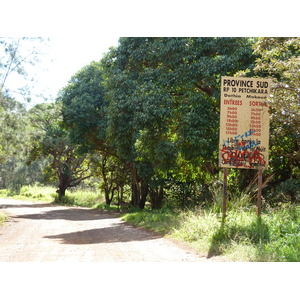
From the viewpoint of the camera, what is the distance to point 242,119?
8562 millimetres

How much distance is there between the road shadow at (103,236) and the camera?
954 cm

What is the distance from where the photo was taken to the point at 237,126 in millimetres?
8555

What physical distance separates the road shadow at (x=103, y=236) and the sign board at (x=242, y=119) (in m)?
→ 3.28

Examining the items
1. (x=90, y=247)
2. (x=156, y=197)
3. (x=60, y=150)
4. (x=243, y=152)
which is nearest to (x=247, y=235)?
(x=243, y=152)

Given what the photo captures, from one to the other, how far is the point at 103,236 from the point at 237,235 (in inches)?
173

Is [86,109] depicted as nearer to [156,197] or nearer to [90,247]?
[156,197]

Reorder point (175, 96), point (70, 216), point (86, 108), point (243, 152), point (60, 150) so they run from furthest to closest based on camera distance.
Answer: point (60, 150) < point (86, 108) < point (70, 216) < point (175, 96) < point (243, 152)

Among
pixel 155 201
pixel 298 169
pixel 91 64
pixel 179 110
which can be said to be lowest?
pixel 155 201

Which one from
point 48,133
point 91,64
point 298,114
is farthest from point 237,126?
point 48,133

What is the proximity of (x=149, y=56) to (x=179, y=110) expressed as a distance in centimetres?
282

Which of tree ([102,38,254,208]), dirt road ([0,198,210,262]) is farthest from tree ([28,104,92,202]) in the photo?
dirt road ([0,198,210,262])

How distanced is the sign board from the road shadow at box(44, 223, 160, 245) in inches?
129

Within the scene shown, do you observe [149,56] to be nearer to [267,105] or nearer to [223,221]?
[267,105]

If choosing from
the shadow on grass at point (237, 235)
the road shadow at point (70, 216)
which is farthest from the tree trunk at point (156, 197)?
the shadow on grass at point (237, 235)
